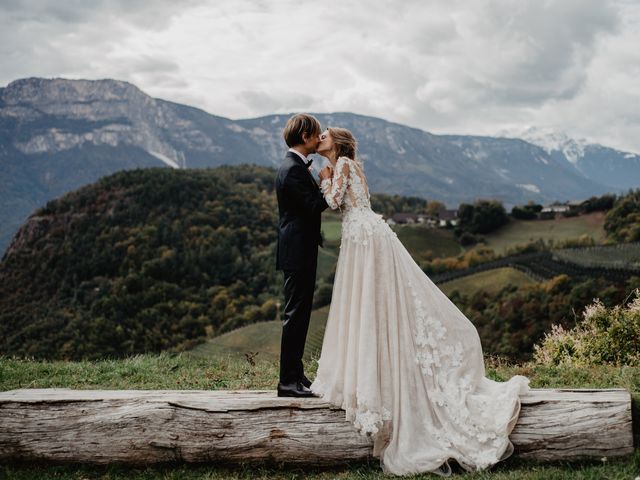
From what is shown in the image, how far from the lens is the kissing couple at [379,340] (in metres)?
5.42

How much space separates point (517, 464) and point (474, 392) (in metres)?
0.75

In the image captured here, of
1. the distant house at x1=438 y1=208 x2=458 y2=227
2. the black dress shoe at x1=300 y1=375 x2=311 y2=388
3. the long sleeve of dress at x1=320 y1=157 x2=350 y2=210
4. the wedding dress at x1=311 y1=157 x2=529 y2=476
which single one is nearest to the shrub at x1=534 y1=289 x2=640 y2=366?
the wedding dress at x1=311 y1=157 x2=529 y2=476

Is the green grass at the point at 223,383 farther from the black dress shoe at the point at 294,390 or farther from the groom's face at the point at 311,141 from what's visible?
the groom's face at the point at 311,141

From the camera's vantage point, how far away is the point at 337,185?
5.77 metres

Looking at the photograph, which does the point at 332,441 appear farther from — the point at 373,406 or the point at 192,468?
the point at 192,468

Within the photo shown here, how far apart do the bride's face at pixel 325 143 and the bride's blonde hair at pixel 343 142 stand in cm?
4

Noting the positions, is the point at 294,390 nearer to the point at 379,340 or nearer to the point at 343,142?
the point at 379,340

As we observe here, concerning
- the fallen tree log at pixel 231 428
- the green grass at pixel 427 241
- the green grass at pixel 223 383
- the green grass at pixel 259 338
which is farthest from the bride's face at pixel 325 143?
the green grass at pixel 427 241

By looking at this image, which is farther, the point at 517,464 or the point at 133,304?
the point at 133,304

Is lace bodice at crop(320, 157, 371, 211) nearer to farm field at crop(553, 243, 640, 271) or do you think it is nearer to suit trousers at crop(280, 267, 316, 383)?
suit trousers at crop(280, 267, 316, 383)

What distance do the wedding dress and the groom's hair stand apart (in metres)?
0.44

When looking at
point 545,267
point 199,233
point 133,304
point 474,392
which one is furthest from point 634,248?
point 199,233

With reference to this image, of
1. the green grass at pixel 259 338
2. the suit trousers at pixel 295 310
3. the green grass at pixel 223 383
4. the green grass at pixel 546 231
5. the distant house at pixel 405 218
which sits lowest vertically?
the green grass at pixel 259 338

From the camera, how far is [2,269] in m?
92.2
